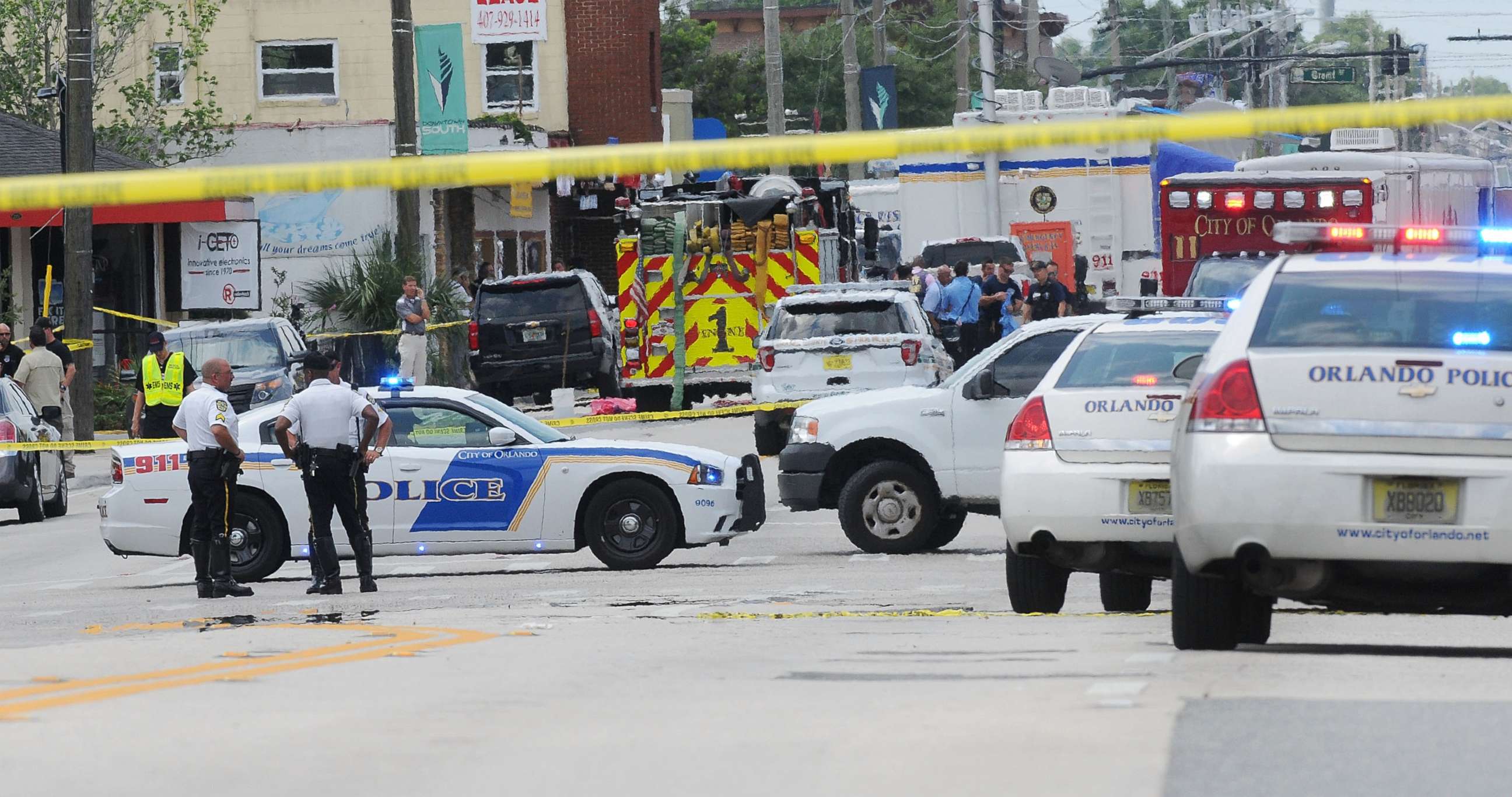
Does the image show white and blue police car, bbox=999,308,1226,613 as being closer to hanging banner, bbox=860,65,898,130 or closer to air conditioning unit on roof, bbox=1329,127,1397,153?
air conditioning unit on roof, bbox=1329,127,1397,153

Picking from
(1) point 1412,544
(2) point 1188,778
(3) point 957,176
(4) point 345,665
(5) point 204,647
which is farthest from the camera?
(3) point 957,176

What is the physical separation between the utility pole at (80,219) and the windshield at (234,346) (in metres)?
1.09

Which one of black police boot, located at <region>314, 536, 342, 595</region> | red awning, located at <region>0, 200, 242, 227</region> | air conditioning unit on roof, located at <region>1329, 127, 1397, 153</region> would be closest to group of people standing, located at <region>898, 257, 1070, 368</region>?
air conditioning unit on roof, located at <region>1329, 127, 1397, 153</region>

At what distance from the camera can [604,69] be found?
47188mm

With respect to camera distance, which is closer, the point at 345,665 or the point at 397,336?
the point at 345,665

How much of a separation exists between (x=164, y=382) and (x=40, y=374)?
2.41 meters

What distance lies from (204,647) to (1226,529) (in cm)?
495

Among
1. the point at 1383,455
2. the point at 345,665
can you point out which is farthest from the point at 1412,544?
the point at 345,665

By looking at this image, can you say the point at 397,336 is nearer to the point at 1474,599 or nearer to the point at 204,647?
the point at 204,647

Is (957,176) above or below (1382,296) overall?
above

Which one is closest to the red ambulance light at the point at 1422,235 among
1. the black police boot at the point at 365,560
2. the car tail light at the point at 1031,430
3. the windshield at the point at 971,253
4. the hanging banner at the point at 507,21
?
the car tail light at the point at 1031,430

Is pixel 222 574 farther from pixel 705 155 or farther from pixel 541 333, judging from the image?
pixel 541 333

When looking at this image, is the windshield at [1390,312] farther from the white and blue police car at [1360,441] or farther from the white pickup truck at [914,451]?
the white pickup truck at [914,451]

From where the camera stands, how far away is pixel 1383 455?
827 cm
